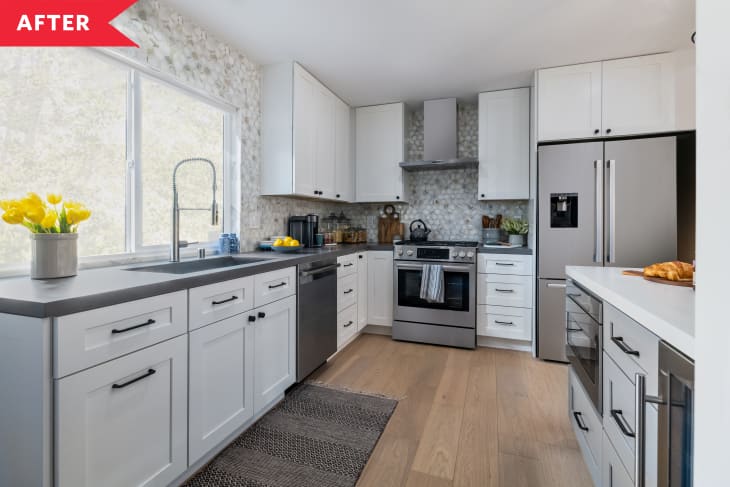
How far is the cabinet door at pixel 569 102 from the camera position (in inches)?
113

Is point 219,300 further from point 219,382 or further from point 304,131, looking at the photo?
point 304,131

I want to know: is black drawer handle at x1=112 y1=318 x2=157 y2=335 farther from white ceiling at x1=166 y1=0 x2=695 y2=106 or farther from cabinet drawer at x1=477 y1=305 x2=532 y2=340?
cabinet drawer at x1=477 y1=305 x2=532 y2=340

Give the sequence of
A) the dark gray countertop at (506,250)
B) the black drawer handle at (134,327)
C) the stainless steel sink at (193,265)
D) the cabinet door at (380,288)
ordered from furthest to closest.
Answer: the cabinet door at (380,288), the dark gray countertop at (506,250), the stainless steel sink at (193,265), the black drawer handle at (134,327)

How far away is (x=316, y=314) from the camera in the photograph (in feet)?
8.43

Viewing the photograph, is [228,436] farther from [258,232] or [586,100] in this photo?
[586,100]

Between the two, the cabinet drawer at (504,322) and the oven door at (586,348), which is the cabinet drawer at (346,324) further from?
the oven door at (586,348)

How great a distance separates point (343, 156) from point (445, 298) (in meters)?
1.89

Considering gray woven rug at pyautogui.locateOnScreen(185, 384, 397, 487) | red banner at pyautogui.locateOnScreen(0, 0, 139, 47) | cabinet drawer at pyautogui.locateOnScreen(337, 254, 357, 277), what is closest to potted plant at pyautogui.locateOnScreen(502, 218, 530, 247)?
cabinet drawer at pyautogui.locateOnScreen(337, 254, 357, 277)

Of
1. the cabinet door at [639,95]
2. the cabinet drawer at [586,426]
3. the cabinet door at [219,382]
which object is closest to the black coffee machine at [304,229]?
the cabinet door at [219,382]

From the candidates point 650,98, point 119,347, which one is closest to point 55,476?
point 119,347

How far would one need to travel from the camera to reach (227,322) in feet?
5.61

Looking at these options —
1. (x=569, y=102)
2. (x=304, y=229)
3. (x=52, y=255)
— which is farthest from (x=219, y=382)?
(x=569, y=102)

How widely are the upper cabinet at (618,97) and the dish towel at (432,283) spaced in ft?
4.83

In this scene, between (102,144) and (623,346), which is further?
(102,144)
